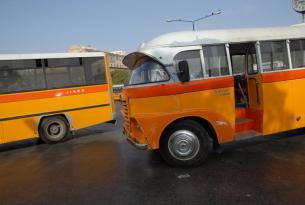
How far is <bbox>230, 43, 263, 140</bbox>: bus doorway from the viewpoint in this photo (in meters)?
7.47

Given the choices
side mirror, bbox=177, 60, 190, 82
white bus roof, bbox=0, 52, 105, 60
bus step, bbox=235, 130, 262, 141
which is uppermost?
white bus roof, bbox=0, 52, 105, 60

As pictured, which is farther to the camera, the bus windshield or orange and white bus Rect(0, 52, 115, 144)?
orange and white bus Rect(0, 52, 115, 144)

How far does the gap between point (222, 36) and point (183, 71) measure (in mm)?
1249

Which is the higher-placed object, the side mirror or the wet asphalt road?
the side mirror

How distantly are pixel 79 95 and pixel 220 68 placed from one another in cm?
616

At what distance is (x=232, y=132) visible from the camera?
23.2 ft

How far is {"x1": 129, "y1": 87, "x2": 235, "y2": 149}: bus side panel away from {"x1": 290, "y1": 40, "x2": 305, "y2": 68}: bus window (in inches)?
70.0

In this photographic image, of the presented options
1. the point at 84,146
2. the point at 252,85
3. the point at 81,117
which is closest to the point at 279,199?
the point at 252,85

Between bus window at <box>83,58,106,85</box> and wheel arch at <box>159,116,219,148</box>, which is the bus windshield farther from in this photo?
bus window at <box>83,58,106,85</box>

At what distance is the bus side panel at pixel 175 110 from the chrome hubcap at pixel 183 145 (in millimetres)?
298

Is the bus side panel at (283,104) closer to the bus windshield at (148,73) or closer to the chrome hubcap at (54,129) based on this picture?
the bus windshield at (148,73)

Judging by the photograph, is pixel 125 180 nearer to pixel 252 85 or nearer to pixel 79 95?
pixel 252 85

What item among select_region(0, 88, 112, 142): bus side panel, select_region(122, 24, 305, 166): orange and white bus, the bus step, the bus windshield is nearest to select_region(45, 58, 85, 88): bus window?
select_region(0, 88, 112, 142): bus side panel

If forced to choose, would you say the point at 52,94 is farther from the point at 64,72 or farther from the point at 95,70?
the point at 95,70
